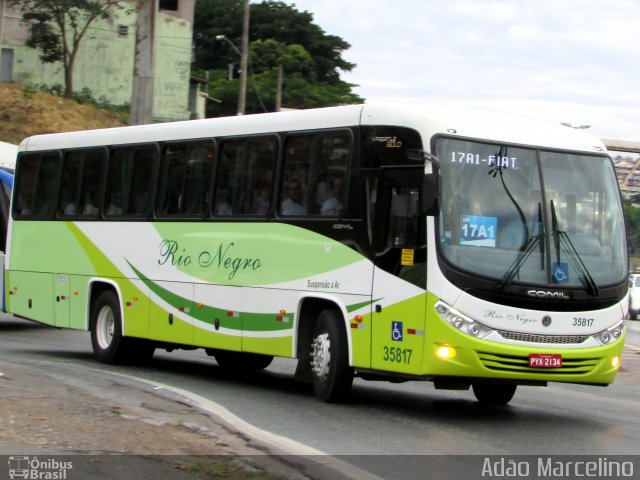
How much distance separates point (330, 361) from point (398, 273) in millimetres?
1403

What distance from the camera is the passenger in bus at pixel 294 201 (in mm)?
13464

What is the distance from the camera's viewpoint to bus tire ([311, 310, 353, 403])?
12570 mm

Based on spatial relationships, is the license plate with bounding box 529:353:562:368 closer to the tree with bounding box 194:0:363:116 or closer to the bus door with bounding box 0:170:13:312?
the bus door with bounding box 0:170:13:312

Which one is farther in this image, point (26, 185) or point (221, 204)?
point (26, 185)

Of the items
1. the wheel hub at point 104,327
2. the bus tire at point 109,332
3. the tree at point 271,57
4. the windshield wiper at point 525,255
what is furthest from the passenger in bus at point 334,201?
the tree at point 271,57

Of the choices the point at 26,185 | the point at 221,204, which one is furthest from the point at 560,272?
the point at 26,185

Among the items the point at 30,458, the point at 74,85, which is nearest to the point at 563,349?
the point at 30,458

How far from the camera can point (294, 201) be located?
13.6m

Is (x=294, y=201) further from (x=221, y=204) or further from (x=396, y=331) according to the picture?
(x=396, y=331)

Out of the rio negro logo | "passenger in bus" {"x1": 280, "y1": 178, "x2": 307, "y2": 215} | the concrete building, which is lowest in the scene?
the rio negro logo

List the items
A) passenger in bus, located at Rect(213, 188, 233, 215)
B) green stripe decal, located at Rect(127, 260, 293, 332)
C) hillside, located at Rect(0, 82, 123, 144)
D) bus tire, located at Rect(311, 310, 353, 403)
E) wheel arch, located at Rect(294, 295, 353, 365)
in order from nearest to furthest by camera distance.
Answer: bus tire, located at Rect(311, 310, 353, 403) → wheel arch, located at Rect(294, 295, 353, 365) → green stripe decal, located at Rect(127, 260, 293, 332) → passenger in bus, located at Rect(213, 188, 233, 215) → hillside, located at Rect(0, 82, 123, 144)

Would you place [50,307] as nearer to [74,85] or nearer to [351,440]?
[351,440]

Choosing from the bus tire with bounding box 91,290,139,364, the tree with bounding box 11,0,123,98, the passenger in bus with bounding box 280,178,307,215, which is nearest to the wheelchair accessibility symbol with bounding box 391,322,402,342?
the passenger in bus with bounding box 280,178,307,215

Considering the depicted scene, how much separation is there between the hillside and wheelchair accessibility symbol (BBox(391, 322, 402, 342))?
4471cm
